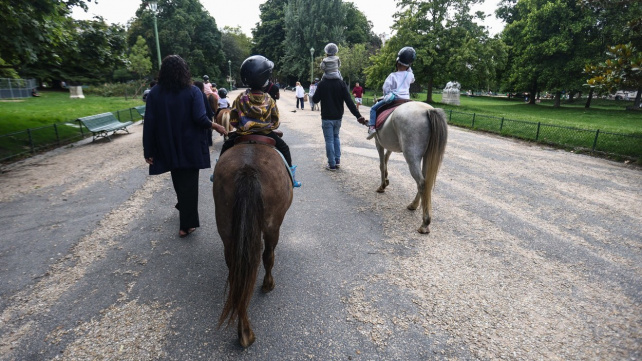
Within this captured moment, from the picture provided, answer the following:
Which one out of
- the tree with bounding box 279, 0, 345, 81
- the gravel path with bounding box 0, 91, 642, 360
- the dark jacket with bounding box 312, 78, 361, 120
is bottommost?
the gravel path with bounding box 0, 91, 642, 360

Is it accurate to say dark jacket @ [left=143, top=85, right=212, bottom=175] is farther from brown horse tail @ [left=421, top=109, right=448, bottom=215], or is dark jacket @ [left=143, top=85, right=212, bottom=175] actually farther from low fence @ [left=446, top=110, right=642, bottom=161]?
low fence @ [left=446, top=110, right=642, bottom=161]

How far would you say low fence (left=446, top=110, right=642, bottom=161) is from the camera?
9.44 m

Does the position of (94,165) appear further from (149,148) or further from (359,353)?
(359,353)

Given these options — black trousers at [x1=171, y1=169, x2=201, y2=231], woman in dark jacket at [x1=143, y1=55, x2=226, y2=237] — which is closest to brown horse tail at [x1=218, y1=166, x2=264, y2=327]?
woman in dark jacket at [x1=143, y1=55, x2=226, y2=237]

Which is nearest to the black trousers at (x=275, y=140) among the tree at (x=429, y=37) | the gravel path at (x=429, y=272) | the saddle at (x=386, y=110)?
the gravel path at (x=429, y=272)

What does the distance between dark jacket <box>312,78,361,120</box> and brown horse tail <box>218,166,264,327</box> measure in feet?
15.9

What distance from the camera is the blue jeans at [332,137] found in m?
7.11

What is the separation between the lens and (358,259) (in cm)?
380

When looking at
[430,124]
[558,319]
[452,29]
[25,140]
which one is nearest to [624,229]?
[558,319]

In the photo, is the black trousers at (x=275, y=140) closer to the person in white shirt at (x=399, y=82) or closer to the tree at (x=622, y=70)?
the person in white shirt at (x=399, y=82)

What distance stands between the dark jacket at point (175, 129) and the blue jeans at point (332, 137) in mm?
3551

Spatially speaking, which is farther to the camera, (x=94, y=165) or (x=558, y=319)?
(x=94, y=165)

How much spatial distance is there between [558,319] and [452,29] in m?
29.6

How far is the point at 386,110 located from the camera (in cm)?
559
